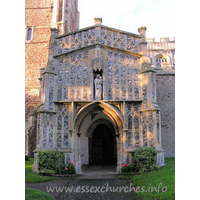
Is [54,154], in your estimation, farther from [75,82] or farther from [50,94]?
[75,82]

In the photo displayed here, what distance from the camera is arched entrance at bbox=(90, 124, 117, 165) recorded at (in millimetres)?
11742

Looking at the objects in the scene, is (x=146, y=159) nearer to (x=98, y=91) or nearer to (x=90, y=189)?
(x=90, y=189)

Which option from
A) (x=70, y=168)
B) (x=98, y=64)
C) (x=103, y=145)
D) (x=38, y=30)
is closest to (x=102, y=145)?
(x=103, y=145)

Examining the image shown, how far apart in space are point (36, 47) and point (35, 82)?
11.0ft

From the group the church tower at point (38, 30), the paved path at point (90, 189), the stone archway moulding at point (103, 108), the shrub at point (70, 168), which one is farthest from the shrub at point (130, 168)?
the church tower at point (38, 30)

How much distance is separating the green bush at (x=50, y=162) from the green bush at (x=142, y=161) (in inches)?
103

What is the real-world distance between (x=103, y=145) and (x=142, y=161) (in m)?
4.17

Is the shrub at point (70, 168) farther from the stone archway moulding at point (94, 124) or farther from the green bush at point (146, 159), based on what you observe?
the stone archway moulding at point (94, 124)

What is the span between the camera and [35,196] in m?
4.55

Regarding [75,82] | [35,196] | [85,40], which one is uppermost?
[85,40]

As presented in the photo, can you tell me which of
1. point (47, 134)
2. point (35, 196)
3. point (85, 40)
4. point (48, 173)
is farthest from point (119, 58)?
point (35, 196)

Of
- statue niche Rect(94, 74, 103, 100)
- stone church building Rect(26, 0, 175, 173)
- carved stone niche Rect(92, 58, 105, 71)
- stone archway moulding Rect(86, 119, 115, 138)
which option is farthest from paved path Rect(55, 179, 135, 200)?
carved stone niche Rect(92, 58, 105, 71)

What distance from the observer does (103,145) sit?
11.8 meters

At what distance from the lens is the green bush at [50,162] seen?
7.80 meters
